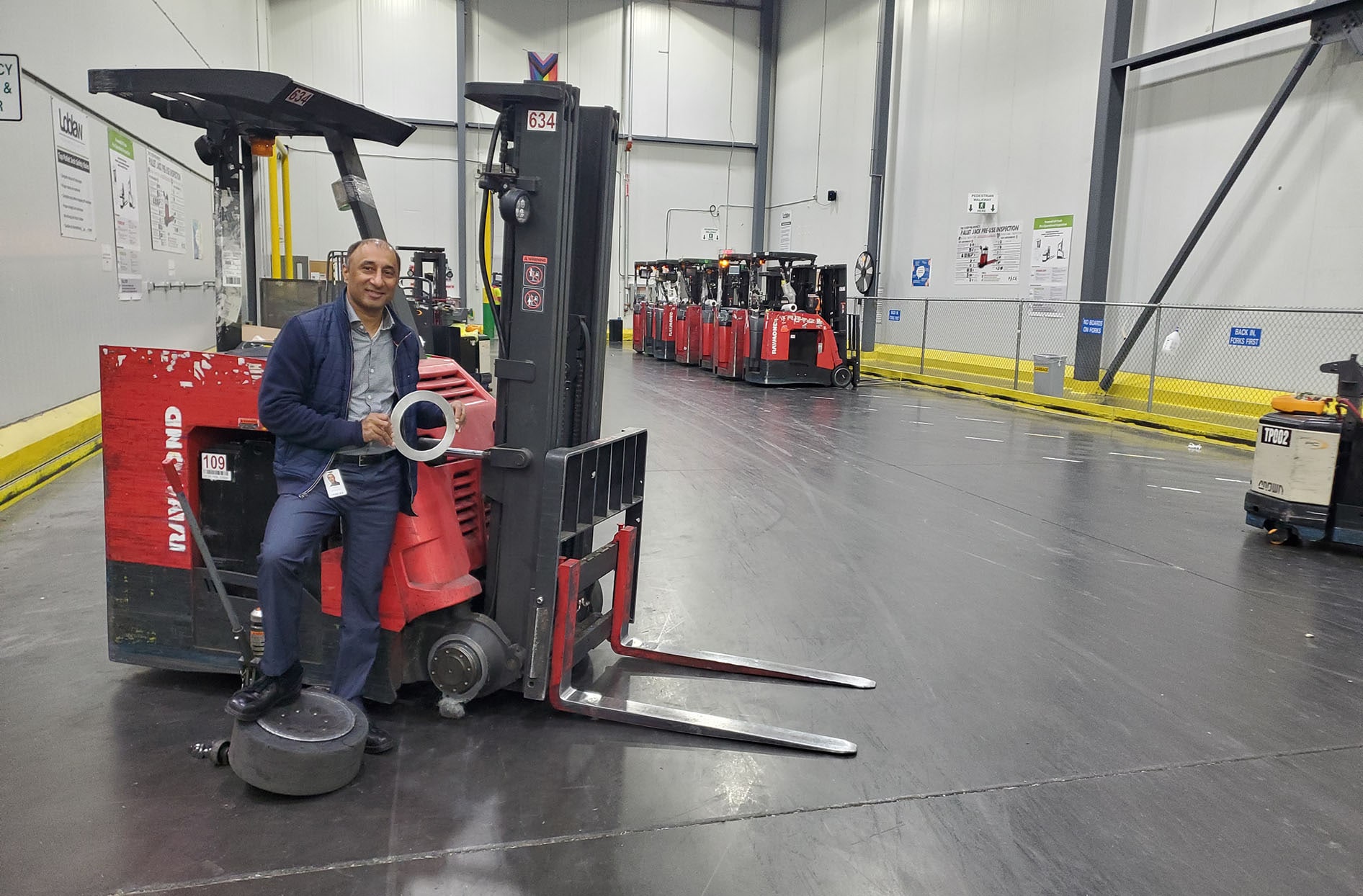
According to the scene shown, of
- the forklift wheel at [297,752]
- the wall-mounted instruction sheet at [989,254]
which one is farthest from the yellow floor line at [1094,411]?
the forklift wheel at [297,752]

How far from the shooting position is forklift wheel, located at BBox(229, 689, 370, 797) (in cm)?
279

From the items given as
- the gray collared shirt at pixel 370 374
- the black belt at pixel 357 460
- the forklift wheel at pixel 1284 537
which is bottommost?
the forklift wheel at pixel 1284 537

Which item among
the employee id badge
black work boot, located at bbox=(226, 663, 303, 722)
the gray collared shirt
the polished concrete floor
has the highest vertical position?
the gray collared shirt

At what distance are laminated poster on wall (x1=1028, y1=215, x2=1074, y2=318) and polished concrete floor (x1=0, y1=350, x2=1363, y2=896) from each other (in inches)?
379

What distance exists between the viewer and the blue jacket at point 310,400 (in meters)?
2.96

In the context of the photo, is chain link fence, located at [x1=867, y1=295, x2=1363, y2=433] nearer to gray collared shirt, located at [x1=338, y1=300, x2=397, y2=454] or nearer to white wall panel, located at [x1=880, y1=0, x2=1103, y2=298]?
white wall panel, located at [x1=880, y1=0, x2=1103, y2=298]

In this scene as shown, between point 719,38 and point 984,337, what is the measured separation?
14096 mm

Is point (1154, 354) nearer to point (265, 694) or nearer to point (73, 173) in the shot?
point (265, 694)

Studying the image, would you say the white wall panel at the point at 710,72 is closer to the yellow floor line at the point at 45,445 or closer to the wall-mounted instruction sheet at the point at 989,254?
the wall-mounted instruction sheet at the point at 989,254

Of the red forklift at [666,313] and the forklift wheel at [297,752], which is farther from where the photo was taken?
the red forklift at [666,313]

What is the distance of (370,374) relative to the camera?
125 inches

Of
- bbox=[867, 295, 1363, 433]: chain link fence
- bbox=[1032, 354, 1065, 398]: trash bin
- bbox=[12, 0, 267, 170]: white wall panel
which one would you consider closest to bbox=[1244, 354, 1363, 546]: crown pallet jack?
bbox=[867, 295, 1363, 433]: chain link fence

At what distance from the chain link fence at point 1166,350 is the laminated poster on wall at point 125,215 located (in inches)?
492

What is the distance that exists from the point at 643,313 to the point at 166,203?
13197 millimetres
